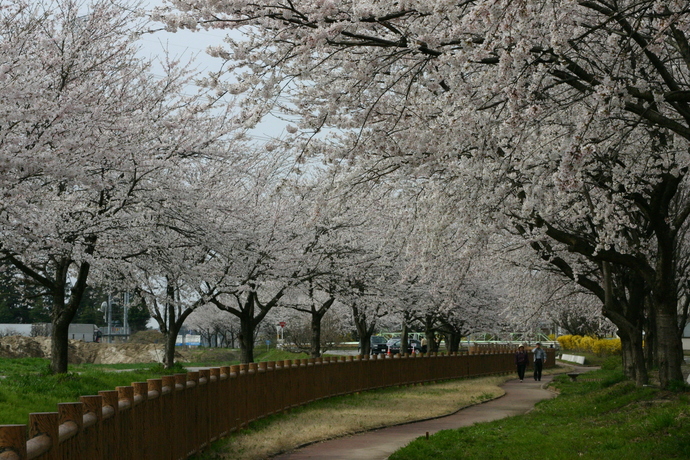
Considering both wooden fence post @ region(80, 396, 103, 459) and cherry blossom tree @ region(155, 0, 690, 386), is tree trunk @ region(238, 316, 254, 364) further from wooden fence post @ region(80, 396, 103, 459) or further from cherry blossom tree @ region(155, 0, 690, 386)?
wooden fence post @ region(80, 396, 103, 459)

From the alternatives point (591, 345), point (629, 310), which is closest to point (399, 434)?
point (629, 310)

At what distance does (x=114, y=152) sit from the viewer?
12.3m

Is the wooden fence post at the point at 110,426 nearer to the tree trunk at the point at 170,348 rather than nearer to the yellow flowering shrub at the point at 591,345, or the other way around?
the tree trunk at the point at 170,348

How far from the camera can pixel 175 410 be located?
28.5 ft

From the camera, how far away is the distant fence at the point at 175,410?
15.1 feet

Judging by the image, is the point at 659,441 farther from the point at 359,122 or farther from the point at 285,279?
the point at 285,279

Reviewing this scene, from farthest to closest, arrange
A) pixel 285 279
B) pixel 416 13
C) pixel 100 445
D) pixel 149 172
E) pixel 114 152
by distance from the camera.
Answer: pixel 285 279
pixel 149 172
pixel 114 152
pixel 416 13
pixel 100 445

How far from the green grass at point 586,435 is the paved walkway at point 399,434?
594mm

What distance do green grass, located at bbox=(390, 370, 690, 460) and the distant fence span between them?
2.64 m

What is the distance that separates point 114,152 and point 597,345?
42.3 metres

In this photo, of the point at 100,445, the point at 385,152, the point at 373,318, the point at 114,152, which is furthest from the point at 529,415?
the point at 373,318

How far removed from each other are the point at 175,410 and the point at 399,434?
5.56 m

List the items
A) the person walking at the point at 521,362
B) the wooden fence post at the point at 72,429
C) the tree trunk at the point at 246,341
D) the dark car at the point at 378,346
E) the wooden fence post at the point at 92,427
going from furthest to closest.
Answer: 1. the dark car at the point at 378,346
2. the person walking at the point at 521,362
3. the tree trunk at the point at 246,341
4. the wooden fence post at the point at 92,427
5. the wooden fence post at the point at 72,429

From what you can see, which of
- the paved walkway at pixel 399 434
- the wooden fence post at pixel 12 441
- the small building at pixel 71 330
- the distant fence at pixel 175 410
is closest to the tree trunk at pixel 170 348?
the distant fence at pixel 175 410
